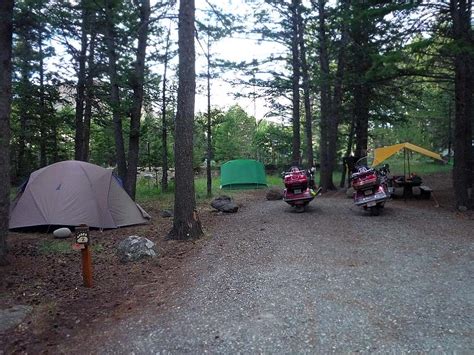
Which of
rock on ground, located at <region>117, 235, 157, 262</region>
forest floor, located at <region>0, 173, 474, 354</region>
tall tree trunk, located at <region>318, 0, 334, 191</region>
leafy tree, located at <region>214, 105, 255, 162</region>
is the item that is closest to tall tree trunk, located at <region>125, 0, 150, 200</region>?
forest floor, located at <region>0, 173, 474, 354</region>

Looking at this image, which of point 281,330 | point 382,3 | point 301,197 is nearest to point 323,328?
point 281,330

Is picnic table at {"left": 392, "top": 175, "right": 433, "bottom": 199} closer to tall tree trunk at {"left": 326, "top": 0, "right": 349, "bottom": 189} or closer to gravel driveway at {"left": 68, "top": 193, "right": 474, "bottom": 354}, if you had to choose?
tall tree trunk at {"left": 326, "top": 0, "right": 349, "bottom": 189}

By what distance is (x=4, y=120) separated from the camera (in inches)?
241

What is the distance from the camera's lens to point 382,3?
1060 cm

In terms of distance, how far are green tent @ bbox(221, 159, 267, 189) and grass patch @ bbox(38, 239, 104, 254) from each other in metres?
13.0

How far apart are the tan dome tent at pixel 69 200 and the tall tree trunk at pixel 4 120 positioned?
280 centimetres

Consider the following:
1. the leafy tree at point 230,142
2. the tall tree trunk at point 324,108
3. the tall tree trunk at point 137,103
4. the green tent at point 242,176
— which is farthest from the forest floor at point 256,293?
the leafy tree at point 230,142

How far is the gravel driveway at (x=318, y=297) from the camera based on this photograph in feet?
11.8

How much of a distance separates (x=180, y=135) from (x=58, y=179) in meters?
3.39

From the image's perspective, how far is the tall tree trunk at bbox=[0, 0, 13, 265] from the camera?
239 inches

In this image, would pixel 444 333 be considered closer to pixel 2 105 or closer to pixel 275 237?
pixel 275 237

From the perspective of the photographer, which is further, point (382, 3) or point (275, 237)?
point (382, 3)

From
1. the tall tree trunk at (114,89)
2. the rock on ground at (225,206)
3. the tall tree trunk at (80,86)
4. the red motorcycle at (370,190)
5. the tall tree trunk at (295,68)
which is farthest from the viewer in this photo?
the tall tree trunk at (295,68)

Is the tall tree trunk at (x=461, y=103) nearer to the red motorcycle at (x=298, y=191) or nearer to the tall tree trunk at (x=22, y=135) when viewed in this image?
the red motorcycle at (x=298, y=191)
